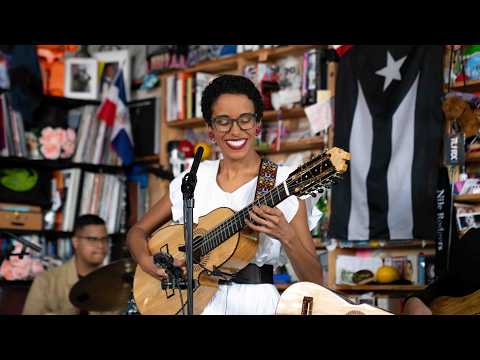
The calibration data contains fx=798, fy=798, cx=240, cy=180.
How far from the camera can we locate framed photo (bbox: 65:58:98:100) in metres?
5.36

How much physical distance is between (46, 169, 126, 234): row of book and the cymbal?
59.8 inches

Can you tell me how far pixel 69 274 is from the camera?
4480 millimetres

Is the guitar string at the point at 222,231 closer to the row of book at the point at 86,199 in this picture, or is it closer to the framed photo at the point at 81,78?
the row of book at the point at 86,199

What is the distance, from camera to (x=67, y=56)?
543 cm

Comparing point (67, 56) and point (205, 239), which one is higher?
point (67, 56)

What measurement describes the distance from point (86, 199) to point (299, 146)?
159cm

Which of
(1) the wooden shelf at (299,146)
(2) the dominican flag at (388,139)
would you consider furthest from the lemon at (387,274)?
A: (1) the wooden shelf at (299,146)

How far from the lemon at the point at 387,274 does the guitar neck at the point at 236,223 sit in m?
1.90
